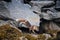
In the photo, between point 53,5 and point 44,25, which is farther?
point 53,5

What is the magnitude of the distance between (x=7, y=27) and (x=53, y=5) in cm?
246

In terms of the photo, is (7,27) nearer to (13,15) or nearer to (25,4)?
(13,15)

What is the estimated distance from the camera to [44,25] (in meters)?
5.06

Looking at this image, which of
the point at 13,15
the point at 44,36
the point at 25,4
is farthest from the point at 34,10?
the point at 44,36

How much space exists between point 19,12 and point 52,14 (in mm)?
829

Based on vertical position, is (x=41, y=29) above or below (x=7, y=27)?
below

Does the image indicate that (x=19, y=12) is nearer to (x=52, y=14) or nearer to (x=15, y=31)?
(x=52, y=14)

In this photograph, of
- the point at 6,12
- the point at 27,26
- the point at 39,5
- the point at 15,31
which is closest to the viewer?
the point at 15,31

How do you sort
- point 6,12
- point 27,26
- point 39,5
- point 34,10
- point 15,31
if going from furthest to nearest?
point 39,5
point 34,10
point 6,12
point 27,26
point 15,31

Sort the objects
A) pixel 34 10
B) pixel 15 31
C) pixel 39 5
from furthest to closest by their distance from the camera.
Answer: pixel 39 5 < pixel 34 10 < pixel 15 31

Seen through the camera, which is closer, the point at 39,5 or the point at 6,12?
the point at 6,12

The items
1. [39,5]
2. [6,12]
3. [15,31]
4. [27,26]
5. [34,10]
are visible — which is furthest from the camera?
[39,5]

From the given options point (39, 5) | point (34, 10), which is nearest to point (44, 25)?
point (34, 10)

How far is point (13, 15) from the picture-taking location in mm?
5324
